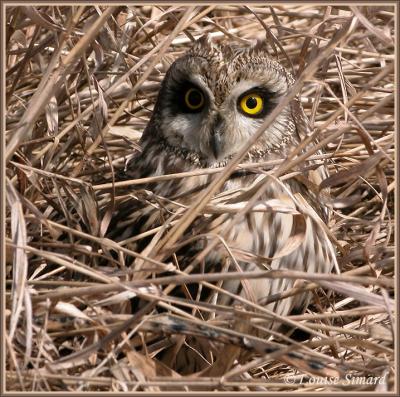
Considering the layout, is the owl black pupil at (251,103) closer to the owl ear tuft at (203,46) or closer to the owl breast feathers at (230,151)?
the owl breast feathers at (230,151)

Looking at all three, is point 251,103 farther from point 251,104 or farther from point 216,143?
point 216,143

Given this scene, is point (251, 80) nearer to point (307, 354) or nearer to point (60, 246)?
point (60, 246)

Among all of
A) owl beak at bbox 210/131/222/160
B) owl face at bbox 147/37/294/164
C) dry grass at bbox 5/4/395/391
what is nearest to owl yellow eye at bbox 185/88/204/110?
owl face at bbox 147/37/294/164

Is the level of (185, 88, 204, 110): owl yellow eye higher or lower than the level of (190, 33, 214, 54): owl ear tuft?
lower

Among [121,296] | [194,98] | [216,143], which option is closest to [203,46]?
[194,98]

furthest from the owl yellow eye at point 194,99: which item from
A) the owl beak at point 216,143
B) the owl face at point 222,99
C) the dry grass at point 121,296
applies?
the dry grass at point 121,296

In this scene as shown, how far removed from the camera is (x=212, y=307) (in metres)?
1.64

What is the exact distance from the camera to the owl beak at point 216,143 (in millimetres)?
2242

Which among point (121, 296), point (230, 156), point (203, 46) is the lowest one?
point (121, 296)

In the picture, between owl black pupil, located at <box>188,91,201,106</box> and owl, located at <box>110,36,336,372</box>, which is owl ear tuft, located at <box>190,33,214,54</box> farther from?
owl black pupil, located at <box>188,91,201,106</box>

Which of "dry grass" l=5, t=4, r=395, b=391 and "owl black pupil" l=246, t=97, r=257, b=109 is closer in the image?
"dry grass" l=5, t=4, r=395, b=391

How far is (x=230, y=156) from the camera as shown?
2285 millimetres

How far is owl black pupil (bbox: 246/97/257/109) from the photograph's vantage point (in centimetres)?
229

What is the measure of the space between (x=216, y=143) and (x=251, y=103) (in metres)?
0.14
